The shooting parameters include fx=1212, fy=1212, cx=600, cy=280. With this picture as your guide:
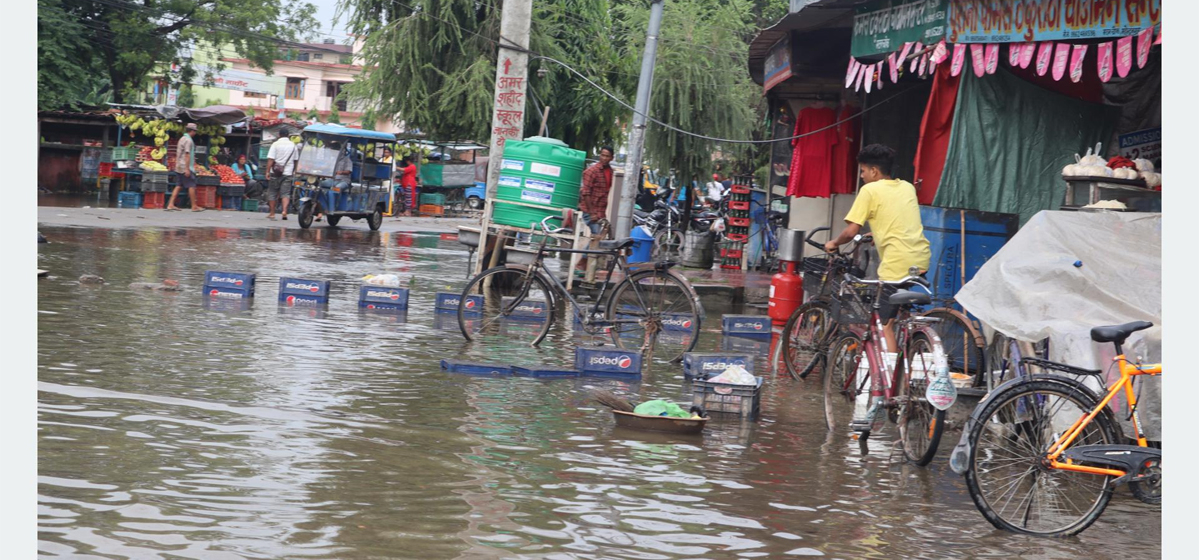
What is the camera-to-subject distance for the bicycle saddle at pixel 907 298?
725cm

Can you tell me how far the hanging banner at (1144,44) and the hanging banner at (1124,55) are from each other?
15cm

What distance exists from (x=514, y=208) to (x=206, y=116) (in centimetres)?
1889

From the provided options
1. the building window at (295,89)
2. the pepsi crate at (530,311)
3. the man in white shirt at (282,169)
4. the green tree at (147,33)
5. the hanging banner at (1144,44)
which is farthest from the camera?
the building window at (295,89)

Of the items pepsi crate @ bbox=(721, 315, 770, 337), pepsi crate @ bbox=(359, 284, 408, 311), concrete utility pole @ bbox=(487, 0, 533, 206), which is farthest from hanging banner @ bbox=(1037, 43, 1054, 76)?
concrete utility pole @ bbox=(487, 0, 533, 206)

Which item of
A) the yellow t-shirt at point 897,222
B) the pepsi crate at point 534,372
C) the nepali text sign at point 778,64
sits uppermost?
the nepali text sign at point 778,64

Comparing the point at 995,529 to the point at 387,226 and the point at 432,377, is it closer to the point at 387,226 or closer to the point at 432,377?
the point at 432,377

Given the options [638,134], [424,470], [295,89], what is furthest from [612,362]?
[295,89]

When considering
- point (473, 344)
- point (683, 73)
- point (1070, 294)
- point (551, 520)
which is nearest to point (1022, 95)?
point (1070, 294)

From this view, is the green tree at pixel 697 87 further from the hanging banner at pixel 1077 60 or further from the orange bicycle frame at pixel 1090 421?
the orange bicycle frame at pixel 1090 421

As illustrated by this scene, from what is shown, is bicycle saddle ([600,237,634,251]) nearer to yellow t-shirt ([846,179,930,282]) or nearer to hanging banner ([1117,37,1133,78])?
yellow t-shirt ([846,179,930,282])

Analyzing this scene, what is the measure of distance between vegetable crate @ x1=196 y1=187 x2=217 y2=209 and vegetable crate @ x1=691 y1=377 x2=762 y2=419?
25.5 m

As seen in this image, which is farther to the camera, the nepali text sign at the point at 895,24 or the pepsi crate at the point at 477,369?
the nepali text sign at the point at 895,24

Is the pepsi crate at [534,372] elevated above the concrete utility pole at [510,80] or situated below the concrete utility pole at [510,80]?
below

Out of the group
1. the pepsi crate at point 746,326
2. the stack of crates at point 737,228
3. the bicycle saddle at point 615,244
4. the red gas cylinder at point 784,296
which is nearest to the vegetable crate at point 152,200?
the stack of crates at point 737,228
